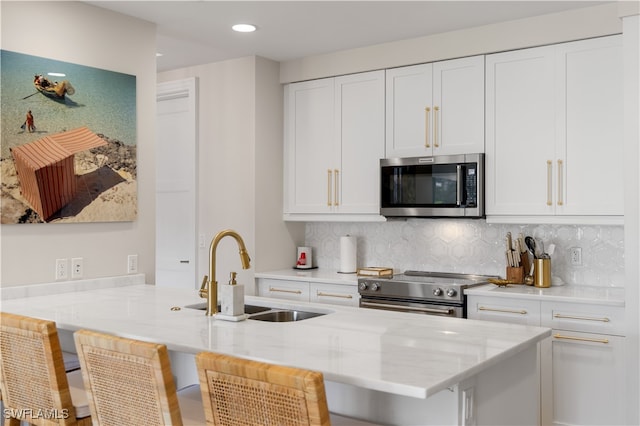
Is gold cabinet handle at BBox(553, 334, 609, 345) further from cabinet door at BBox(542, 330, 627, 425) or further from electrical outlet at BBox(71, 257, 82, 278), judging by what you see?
electrical outlet at BBox(71, 257, 82, 278)

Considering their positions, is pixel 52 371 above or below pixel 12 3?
below

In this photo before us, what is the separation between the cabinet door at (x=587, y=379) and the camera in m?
3.33

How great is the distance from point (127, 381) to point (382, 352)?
0.79 m

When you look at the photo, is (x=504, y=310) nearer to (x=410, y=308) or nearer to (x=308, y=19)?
(x=410, y=308)

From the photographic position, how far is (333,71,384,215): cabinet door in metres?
4.44

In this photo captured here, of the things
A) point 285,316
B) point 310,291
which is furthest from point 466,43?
point 285,316

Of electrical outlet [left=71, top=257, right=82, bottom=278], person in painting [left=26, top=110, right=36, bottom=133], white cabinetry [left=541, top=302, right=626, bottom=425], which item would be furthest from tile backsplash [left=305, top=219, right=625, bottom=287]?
person in painting [left=26, top=110, right=36, bottom=133]

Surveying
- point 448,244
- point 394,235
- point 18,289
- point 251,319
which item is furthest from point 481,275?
point 18,289

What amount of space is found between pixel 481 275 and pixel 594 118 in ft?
Result: 4.23

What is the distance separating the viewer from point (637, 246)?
10.4ft

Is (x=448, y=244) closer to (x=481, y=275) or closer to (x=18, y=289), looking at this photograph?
(x=481, y=275)

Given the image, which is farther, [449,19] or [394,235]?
[394,235]

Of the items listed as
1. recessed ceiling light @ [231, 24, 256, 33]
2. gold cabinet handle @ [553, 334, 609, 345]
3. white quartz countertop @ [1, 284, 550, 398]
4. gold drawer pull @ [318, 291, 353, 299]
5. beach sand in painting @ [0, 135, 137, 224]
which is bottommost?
gold cabinet handle @ [553, 334, 609, 345]

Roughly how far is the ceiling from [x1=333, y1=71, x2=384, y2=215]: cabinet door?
1.02 ft
